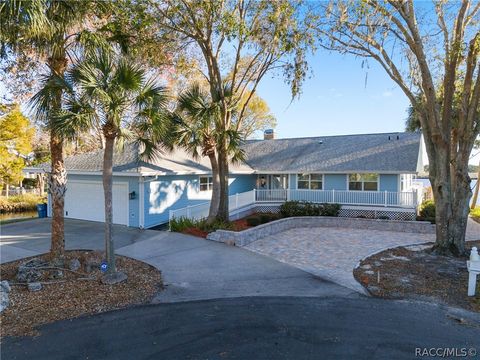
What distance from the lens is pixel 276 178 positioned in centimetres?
2259

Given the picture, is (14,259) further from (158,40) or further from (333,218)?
(333,218)

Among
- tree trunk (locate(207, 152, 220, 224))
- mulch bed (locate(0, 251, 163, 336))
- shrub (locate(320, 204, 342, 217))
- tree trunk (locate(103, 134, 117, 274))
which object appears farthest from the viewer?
shrub (locate(320, 204, 342, 217))

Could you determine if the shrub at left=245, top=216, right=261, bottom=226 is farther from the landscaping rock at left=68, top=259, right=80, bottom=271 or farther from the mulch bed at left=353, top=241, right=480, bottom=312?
the landscaping rock at left=68, top=259, right=80, bottom=271

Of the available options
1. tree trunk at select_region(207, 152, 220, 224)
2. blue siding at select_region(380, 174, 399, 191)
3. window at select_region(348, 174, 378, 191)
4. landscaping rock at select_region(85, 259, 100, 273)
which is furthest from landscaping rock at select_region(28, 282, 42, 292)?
blue siding at select_region(380, 174, 399, 191)

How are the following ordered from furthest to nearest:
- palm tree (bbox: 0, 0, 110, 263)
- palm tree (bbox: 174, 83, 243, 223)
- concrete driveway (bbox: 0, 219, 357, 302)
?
1. palm tree (bbox: 174, 83, 243, 223)
2. concrete driveway (bbox: 0, 219, 357, 302)
3. palm tree (bbox: 0, 0, 110, 263)

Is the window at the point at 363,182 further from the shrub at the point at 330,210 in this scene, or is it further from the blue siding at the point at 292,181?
the blue siding at the point at 292,181

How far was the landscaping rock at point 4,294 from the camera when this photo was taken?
19.5 ft

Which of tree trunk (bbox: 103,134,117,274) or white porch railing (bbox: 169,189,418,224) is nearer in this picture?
tree trunk (bbox: 103,134,117,274)

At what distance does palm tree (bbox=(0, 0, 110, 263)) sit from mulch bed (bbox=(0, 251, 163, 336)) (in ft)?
3.60

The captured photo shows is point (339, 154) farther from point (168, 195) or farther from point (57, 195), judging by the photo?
point (57, 195)

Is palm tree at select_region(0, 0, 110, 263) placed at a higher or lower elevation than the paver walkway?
higher

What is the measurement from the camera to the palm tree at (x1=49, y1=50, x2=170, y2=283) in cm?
687

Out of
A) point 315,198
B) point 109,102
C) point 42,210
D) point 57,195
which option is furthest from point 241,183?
point 109,102

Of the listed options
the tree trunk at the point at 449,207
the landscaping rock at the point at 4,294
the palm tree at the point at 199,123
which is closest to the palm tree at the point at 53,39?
the landscaping rock at the point at 4,294
